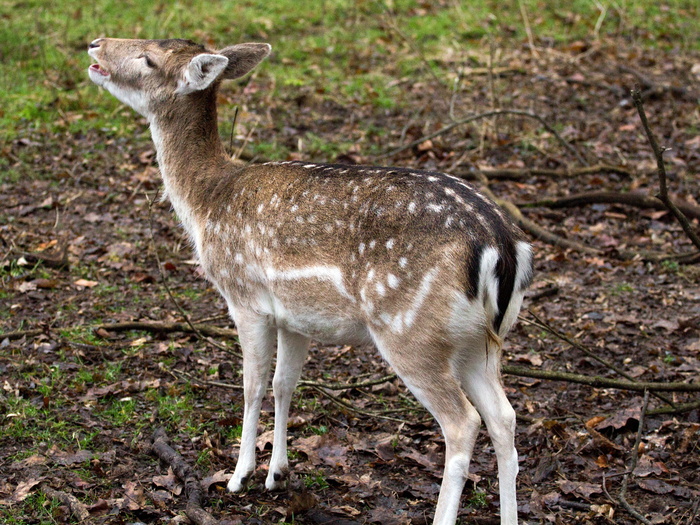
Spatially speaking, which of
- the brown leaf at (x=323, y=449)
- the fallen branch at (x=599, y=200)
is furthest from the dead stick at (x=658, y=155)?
the fallen branch at (x=599, y=200)

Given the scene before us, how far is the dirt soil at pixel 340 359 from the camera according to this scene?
418cm

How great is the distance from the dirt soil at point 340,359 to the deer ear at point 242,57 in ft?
5.85

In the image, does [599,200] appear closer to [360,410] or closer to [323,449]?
[360,410]

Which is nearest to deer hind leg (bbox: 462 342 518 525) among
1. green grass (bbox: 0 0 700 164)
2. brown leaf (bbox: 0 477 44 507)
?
brown leaf (bbox: 0 477 44 507)

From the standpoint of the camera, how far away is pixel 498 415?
3697 millimetres

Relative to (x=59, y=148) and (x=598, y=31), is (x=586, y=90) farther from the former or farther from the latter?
(x=59, y=148)

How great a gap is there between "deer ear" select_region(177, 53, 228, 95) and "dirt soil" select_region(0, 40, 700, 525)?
6.01 ft

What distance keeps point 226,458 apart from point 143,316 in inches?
72.5

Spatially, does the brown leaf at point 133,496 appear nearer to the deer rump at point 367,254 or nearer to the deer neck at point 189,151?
the deer rump at point 367,254

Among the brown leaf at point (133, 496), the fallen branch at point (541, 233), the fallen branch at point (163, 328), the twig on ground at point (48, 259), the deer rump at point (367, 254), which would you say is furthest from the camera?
the fallen branch at point (541, 233)

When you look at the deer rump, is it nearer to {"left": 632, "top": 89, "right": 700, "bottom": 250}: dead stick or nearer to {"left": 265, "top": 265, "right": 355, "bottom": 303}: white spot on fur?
{"left": 265, "top": 265, "right": 355, "bottom": 303}: white spot on fur

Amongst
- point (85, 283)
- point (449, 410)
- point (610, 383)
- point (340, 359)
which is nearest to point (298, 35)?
point (85, 283)

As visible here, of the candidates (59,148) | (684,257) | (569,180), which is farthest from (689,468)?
(59,148)

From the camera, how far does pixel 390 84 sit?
34.2ft
